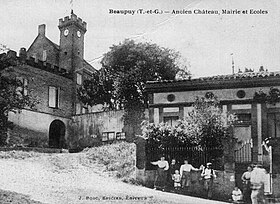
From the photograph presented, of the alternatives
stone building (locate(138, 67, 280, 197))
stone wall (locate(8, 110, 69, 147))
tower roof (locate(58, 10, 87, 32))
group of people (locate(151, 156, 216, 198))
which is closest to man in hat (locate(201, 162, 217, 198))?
group of people (locate(151, 156, 216, 198))

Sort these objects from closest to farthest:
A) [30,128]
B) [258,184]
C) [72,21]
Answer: [258,184], [30,128], [72,21]

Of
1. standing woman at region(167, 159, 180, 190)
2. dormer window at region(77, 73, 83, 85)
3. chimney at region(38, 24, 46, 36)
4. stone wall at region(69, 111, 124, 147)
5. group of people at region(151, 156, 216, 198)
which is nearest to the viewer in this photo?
group of people at region(151, 156, 216, 198)

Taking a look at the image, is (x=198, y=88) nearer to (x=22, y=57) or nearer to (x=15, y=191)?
(x=15, y=191)

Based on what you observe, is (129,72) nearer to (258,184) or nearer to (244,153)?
(244,153)

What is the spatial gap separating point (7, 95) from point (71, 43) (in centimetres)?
1030

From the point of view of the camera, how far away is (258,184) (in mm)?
11250

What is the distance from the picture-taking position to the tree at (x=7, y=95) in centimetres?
2027

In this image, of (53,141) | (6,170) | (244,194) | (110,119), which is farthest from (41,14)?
(53,141)

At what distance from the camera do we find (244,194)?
11.6m

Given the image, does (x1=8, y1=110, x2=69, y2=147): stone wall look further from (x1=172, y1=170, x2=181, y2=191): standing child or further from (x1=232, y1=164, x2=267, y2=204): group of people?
(x1=232, y1=164, x2=267, y2=204): group of people

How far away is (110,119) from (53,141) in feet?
16.7

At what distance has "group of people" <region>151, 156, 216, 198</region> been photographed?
12070mm

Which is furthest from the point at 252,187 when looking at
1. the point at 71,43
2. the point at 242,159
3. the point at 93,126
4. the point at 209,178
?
the point at 71,43

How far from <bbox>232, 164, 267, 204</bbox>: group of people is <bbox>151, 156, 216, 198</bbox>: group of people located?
902mm
